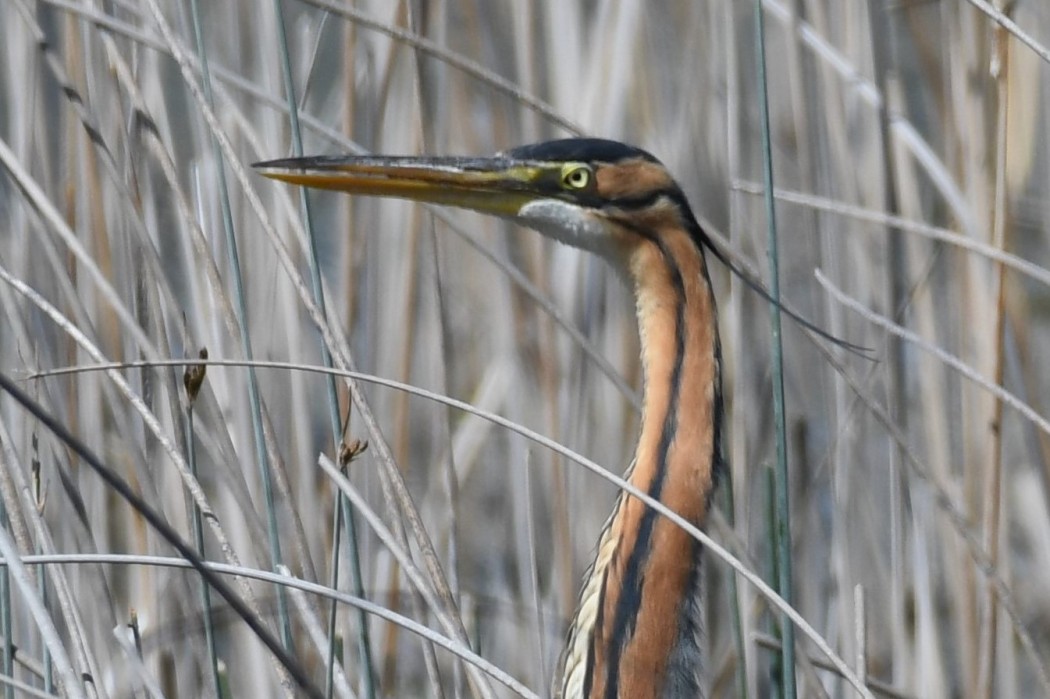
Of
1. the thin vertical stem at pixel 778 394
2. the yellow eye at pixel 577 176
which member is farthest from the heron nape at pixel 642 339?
the thin vertical stem at pixel 778 394

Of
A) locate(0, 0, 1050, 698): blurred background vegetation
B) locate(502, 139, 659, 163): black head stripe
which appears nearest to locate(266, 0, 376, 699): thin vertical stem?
locate(0, 0, 1050, 698): blurred background vegetation

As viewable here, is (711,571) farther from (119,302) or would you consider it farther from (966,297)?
(119,302)

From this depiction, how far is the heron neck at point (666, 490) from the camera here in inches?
46.6

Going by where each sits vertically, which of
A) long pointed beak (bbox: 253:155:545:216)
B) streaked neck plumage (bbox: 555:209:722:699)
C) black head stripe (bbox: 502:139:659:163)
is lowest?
streaked neck plumage (bbox: 555:209:722:699)

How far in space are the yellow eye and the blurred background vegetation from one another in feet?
0.45

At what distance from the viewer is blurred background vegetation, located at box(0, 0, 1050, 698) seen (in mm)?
1354

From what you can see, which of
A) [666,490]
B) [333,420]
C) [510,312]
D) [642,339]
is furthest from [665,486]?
[510,312]

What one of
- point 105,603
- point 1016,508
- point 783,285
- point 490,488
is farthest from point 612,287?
point 1016,508

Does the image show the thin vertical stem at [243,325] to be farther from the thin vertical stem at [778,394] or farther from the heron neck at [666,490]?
the thin vertical stem at [778,394]

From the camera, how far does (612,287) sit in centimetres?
187

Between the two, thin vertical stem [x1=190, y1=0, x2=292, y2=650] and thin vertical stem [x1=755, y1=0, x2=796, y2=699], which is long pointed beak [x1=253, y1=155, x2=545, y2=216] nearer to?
thin vertical stem [x1=190, y1=0, x2=292, y2=650]

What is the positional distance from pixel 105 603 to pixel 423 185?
0.59 m

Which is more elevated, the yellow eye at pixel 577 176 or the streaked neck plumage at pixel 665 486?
the yellow eye at pixel 577 176

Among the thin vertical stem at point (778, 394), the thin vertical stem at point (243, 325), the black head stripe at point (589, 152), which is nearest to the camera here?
the thin vertical stem at point (778, 394)
